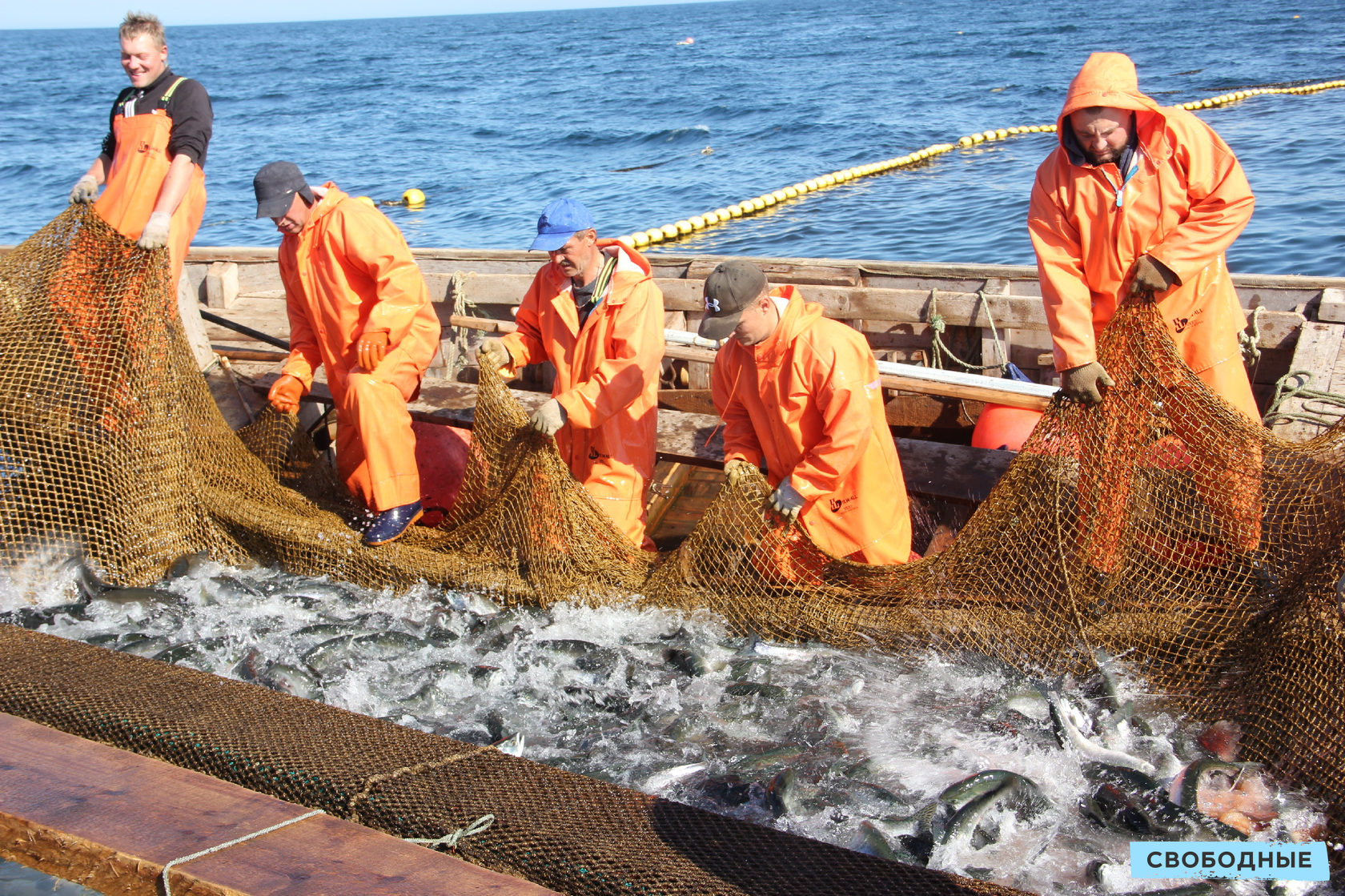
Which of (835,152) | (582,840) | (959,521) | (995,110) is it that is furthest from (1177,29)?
(582,840)

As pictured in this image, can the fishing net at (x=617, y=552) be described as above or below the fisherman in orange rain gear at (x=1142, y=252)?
below

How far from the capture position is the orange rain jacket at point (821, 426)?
437 cm

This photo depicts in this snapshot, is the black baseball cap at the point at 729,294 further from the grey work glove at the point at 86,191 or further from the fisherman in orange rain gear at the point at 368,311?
the grey work glove at the point at 86,191

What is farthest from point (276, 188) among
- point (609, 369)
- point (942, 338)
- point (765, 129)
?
point (765, 129)

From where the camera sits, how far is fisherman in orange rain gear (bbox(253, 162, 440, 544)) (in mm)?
5438

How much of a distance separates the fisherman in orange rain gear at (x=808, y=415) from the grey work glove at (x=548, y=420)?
82 centimetres

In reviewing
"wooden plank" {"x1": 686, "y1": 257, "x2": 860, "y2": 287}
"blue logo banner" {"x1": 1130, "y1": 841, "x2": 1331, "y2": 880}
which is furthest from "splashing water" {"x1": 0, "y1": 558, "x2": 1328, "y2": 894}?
"wooden plank" {"x1": 686, "y1": 257, "x2": 860, "y2": 287}

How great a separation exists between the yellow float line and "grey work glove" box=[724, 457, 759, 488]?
1065 centimetres

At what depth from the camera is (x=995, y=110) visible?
1124 inches

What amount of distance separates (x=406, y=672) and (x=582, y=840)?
2.21 meters

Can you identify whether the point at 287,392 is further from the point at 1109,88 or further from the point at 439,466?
the point at 1109,88

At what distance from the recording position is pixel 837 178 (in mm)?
21281

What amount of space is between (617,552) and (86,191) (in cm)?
382

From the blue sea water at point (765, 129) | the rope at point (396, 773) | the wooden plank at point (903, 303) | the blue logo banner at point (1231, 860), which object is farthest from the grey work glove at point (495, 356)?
the blue sea water at point (765, 129)
